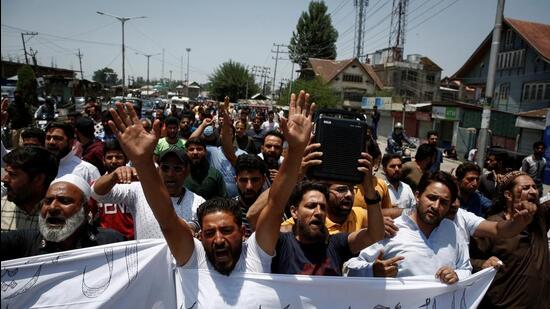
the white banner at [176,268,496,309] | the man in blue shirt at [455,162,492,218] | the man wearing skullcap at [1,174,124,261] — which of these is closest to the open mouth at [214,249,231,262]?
the white banner at [176,268,496,309]

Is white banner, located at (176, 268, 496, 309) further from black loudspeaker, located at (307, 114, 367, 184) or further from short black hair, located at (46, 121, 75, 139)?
short black hair, located at (46, 121, 75, 139)

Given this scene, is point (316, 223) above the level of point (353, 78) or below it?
below

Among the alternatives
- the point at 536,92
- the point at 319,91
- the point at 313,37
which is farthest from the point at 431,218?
the point at 313,37

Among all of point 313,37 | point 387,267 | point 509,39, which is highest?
point 313,37

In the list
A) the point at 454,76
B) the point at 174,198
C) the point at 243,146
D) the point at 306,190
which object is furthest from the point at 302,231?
the point at 454,76

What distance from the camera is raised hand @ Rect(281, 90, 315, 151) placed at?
221 cm

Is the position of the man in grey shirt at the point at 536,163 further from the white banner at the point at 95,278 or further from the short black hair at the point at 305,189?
the white banner at the point at 95,278

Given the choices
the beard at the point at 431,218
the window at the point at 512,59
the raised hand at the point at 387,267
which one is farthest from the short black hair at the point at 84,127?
the window at the point at 512,59

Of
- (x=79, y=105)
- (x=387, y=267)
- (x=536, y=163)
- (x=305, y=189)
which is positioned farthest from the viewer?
(x=79, y=105)

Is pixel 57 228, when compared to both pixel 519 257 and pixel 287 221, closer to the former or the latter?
Result: pixel 287 221

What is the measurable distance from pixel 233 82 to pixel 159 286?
224ft

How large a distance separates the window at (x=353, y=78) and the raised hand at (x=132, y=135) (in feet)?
175

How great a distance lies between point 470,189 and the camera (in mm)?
4281

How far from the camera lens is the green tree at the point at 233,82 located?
227 ft
